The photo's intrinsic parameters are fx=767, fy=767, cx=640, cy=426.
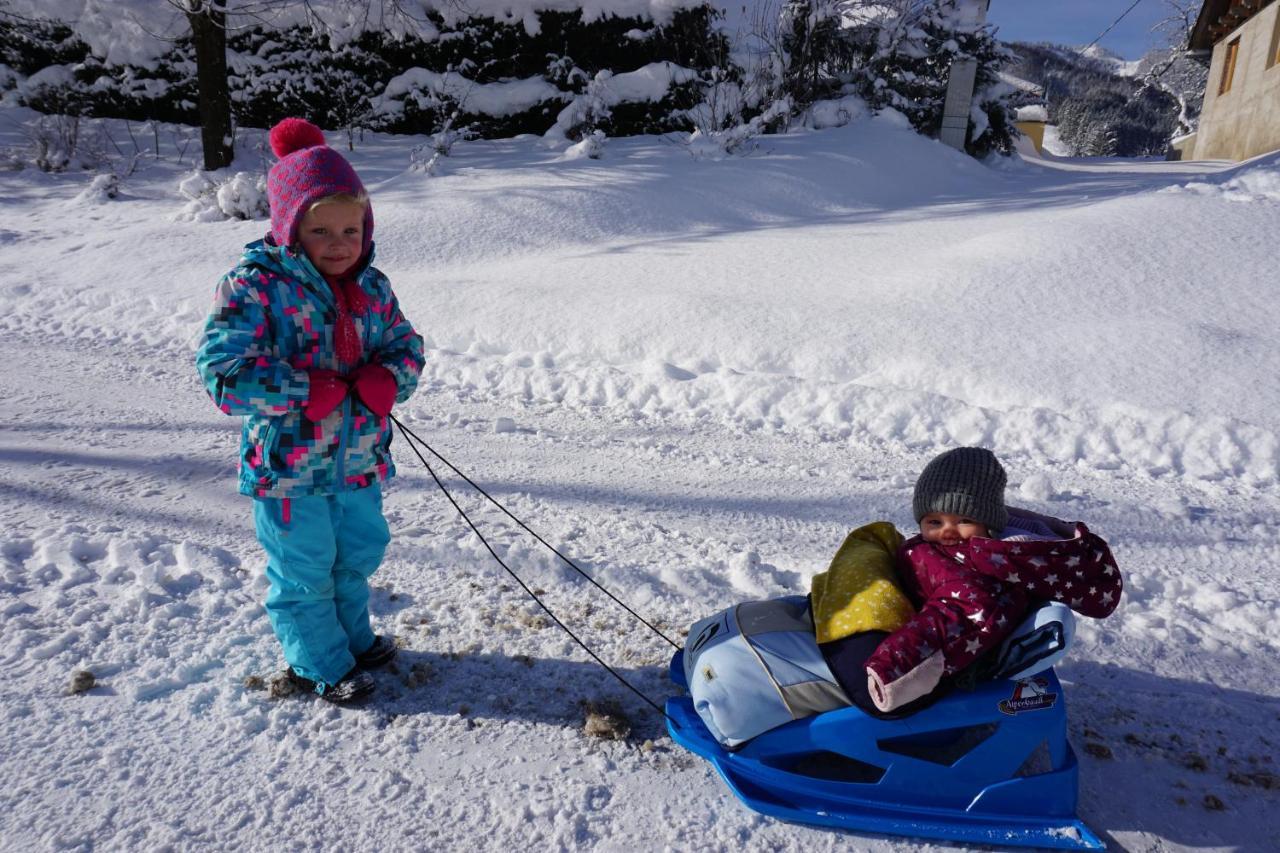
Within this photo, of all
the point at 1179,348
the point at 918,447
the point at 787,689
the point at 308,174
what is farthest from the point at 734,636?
the point at 1179,348

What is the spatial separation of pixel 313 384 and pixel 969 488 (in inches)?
73.3

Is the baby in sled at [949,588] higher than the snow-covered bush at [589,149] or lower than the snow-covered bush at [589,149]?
lower

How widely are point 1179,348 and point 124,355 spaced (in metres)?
7.36

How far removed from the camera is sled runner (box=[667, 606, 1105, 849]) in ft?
6.57

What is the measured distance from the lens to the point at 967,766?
2.02 metres

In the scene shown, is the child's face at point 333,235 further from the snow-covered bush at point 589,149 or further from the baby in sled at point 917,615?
the snow-covered bush at point 589,149

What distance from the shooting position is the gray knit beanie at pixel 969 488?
2.19 m

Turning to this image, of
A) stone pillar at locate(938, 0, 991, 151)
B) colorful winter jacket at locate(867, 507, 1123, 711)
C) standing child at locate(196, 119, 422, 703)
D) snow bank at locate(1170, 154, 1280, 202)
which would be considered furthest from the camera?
stone pillar at locate(938, 0, 991, 151)

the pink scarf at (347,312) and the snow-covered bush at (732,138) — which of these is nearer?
the pink scarf at (347,312)

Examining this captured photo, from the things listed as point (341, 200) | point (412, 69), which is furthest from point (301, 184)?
point (412, 69)

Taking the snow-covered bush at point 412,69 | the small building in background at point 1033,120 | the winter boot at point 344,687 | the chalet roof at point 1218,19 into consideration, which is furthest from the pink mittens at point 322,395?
the small building in background at point 1033,120

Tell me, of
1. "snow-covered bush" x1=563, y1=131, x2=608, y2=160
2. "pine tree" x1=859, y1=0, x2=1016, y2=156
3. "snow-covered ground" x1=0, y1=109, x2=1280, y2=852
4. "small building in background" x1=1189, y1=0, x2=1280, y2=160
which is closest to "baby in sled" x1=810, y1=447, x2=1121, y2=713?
"snow-covered ground" x1=0, y1=109, x2=1280, y2=852

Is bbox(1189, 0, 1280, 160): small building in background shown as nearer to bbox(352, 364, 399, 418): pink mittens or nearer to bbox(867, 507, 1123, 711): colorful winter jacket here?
bbox(867, 507, 1123, 711): colorful winter jacket

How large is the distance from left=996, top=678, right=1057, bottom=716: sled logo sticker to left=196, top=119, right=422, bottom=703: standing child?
1.88 meters
